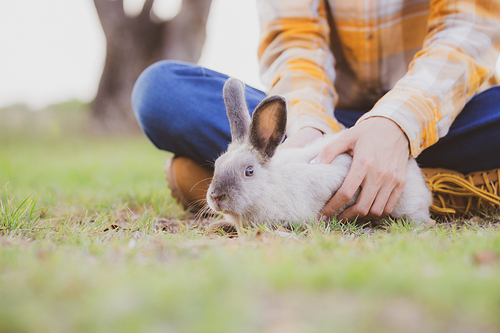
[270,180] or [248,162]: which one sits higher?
[248,162]

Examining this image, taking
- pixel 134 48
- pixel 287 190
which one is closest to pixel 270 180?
pixel 287 190

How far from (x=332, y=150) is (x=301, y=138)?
452 mm

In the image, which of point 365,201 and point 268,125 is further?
point 268,125

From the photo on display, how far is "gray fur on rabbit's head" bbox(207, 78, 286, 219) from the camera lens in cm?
227

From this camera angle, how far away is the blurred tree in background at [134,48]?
9.22m

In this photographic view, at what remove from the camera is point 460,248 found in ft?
4.96

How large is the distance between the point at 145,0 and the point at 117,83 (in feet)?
7.09

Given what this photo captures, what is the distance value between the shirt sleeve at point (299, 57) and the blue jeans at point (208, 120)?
35 centimetres

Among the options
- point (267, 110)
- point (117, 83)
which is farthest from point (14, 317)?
point (117, 83)

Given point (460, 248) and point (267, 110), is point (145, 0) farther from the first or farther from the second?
point (460, 248)

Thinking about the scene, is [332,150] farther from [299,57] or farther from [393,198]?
[299,57]

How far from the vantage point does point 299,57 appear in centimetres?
321

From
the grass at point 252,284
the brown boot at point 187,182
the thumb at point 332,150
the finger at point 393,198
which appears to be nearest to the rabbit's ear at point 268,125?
the thumb at point 332,150

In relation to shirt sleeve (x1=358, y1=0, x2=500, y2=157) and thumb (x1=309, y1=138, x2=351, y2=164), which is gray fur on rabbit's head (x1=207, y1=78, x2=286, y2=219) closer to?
thumb (x1=309, y1=138, x2=351, y2=164)
